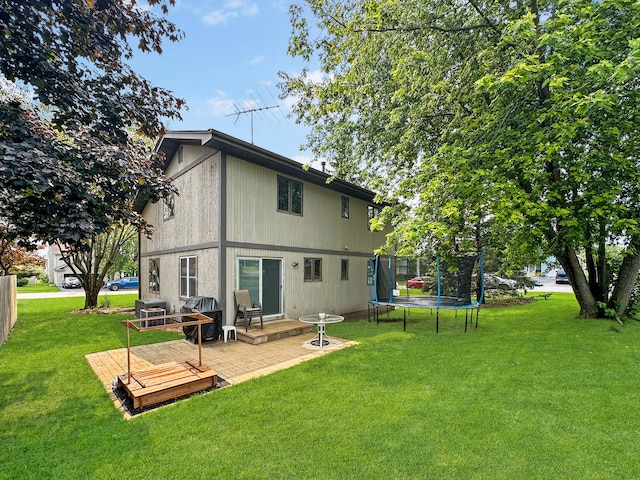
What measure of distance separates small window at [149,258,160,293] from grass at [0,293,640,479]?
5672 mm

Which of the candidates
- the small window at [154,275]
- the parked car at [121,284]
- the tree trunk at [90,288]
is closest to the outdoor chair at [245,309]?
the small window at [154,275]

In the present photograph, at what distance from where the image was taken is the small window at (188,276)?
9.30m

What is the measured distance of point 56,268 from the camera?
36.3 meters

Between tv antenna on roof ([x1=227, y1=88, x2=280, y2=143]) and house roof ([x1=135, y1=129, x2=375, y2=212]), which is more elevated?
tv antenna on roof ([x1=227, y1=88, x2=280, y2=143])

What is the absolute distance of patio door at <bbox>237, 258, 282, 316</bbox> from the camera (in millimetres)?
8717

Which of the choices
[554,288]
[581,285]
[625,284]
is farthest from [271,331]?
[554,288]

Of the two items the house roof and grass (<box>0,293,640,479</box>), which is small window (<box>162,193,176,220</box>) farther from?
grass (<box>0,293,640,479</box>)

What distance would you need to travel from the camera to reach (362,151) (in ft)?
31.1

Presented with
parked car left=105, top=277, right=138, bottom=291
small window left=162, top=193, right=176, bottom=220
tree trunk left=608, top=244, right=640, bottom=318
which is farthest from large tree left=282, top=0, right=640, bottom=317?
parked car left=105, top=277, right=138, bottom=291

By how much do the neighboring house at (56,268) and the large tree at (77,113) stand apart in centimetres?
3577

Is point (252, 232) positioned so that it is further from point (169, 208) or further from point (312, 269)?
point (169, 208)

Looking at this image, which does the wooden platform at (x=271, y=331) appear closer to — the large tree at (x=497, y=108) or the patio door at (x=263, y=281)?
the patio door at (x=263, y=281)

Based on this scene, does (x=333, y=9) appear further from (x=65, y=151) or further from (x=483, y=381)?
(x=483, y=381)

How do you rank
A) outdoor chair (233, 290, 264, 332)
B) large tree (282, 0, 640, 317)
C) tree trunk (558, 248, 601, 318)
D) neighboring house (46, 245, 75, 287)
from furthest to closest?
1. neighboring house (46, 245, 75, 287)
2. tree trunk (558, 248, 601, 318)
3. outdoor chair (233, 290, 264, 332)
4. large tree (282, 0, 640, 317)
